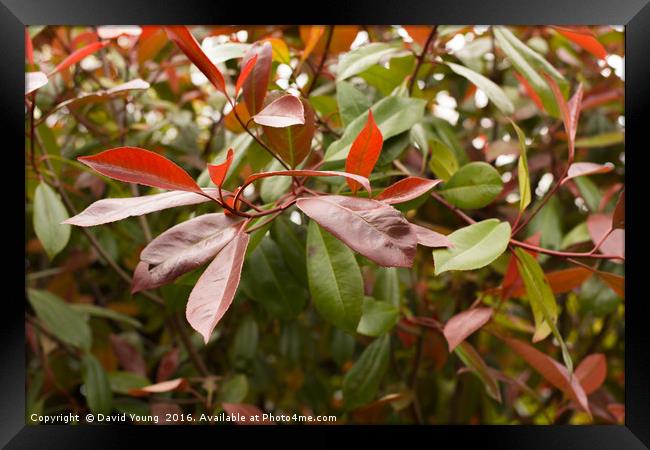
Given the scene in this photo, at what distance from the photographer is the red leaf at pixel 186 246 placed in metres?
0.48

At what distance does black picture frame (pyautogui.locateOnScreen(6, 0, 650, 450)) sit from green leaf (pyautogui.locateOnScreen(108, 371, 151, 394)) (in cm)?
41

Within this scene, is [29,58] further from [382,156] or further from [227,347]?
[227,347]

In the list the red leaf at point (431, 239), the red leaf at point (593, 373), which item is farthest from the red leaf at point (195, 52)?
the red leaf at point (593, 373)

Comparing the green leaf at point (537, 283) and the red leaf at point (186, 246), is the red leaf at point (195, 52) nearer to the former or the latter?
the red leaf at point (186, 246)

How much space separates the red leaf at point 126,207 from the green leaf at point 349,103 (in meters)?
Result: 0.22

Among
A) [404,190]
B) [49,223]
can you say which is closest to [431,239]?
[404,190]

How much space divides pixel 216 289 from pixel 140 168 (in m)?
0.13

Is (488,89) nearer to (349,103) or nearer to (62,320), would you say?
(349,103)

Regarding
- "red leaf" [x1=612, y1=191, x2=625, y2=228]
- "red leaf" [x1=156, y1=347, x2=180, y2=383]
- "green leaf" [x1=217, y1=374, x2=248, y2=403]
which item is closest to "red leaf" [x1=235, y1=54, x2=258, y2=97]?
"red leaf" [x1=612, y1=191, x2=625, y2=228]

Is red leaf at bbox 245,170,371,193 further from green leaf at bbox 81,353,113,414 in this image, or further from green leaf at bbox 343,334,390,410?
green leaf at bbox 81,353,113,414

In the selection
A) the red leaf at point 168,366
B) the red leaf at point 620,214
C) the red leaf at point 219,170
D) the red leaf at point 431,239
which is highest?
the red leaf at point 219,170

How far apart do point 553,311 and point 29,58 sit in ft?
2.23

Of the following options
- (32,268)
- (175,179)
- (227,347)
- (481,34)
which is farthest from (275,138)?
(32,268)

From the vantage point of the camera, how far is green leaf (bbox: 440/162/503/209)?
643mm
